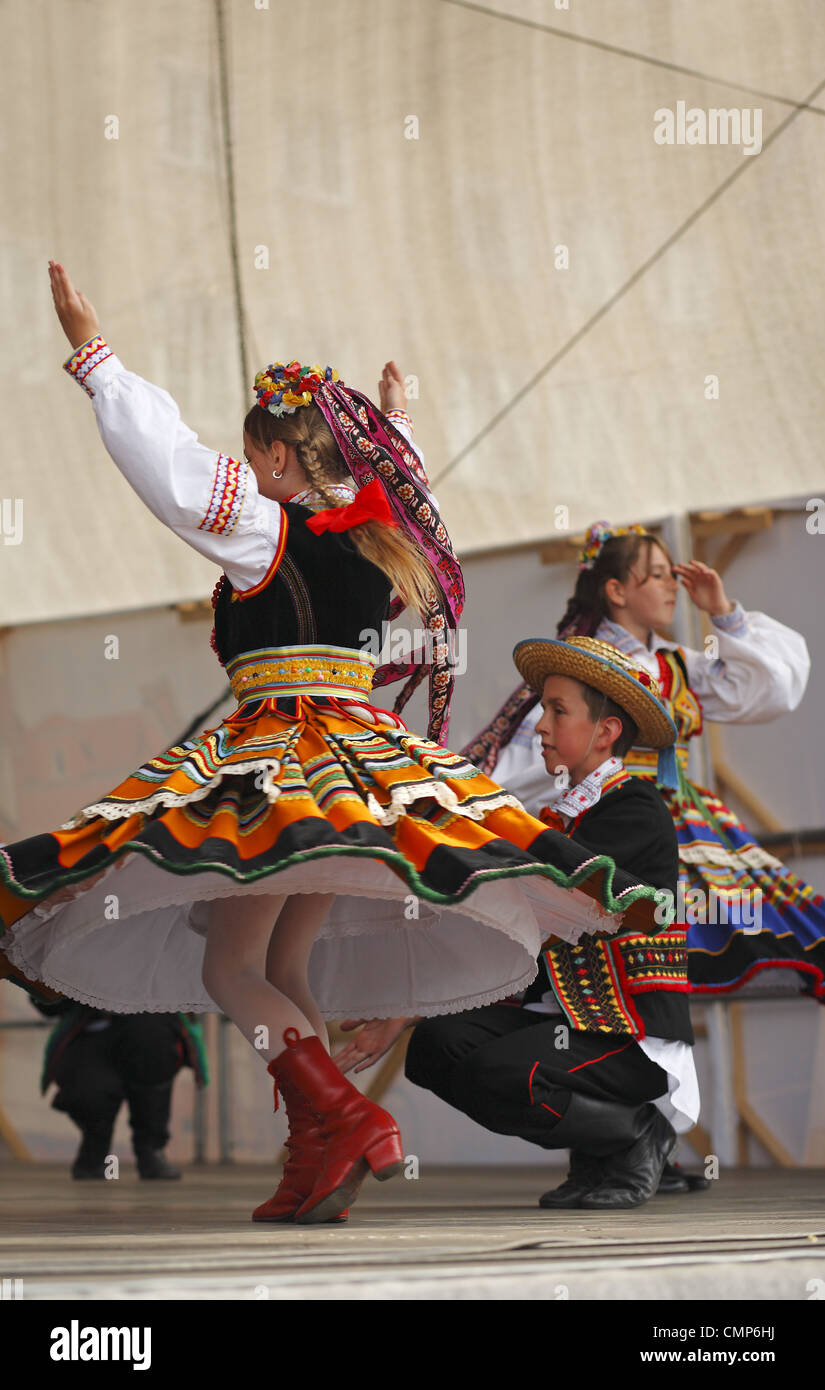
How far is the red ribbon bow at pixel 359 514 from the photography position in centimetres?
221

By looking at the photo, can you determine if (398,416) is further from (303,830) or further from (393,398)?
(303,830)

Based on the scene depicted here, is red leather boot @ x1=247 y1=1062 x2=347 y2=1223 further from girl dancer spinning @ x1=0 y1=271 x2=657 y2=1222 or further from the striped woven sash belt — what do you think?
the striped woven sash belt

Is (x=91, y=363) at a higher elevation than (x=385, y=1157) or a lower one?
higher

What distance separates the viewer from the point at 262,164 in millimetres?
5262

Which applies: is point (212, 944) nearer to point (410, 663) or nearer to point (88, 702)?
point (410, 663)

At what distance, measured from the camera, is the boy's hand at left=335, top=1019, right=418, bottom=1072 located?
2434mm

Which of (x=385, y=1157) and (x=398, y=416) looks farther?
(x=398, y=416)

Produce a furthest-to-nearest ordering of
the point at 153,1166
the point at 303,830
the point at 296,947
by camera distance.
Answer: the point at 153,1166
the point at 296,947
the point at 303,830

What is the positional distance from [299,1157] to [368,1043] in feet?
1.53

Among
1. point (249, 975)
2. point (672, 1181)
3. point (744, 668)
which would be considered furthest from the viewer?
point (744, 668)

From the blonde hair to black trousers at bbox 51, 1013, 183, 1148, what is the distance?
83.9 inches

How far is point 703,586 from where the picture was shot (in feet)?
11.3

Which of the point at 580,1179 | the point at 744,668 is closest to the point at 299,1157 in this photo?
the point at 580,1179

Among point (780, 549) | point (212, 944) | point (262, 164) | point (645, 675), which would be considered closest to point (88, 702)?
point (262, 164)
